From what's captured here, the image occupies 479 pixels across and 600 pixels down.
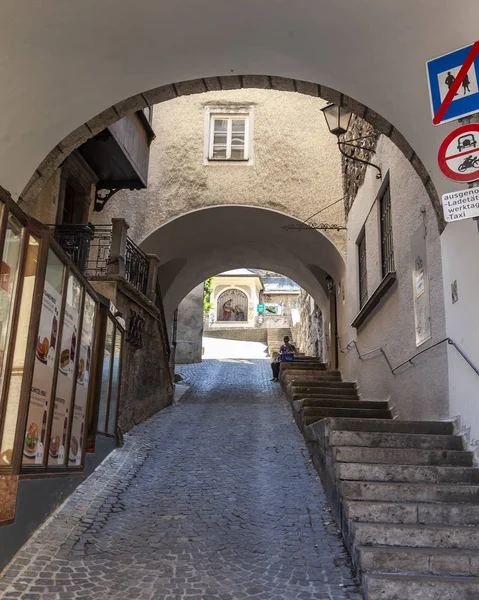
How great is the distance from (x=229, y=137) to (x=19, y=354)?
11.2m

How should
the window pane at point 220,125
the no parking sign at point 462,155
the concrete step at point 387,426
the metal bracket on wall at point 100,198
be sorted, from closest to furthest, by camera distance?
the no parking sign at point 462,155 → the concrete step at point 387,426 → the metal bracket on wall at point 100,198 → the window pane at point 220,125

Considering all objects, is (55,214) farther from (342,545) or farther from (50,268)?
(342,545)

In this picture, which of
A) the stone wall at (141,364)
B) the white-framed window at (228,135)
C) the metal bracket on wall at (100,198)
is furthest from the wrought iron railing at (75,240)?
the white-framed window at (228,135)

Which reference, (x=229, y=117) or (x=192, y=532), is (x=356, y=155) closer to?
(x=229, y=117)

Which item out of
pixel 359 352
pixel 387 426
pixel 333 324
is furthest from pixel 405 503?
A: pixel 333 324

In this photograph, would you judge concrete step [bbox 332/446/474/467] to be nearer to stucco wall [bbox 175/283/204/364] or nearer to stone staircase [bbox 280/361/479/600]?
stone staircase [bbox 280/361/479/600]

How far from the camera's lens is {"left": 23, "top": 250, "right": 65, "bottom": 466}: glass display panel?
432 centimetres

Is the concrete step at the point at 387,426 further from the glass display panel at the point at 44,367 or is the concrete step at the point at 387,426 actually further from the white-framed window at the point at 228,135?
the white-framed window at the point at 228,135

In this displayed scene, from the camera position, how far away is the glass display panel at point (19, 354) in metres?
3.88

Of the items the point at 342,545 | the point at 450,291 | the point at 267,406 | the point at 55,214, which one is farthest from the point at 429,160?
the point at 267,406

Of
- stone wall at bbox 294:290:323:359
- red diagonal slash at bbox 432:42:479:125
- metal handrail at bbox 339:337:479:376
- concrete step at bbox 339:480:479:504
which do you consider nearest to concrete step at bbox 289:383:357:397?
metal handrail at bbox 339:337:479:376

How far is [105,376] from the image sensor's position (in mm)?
7352

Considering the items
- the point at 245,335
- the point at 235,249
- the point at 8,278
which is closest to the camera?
the point at 8,278

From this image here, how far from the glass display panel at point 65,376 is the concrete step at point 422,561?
272 centimetres
